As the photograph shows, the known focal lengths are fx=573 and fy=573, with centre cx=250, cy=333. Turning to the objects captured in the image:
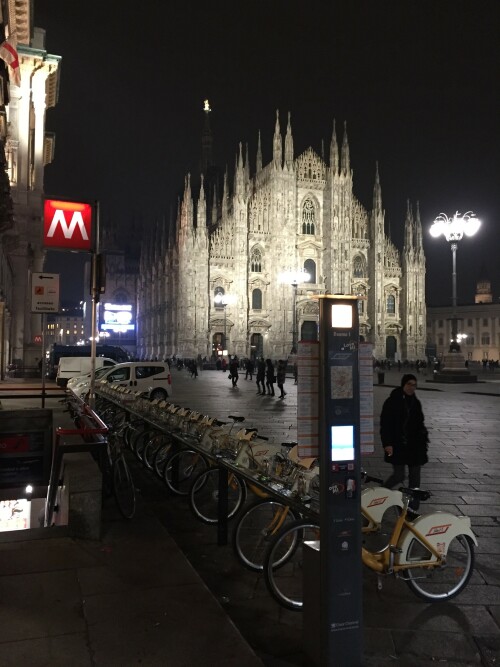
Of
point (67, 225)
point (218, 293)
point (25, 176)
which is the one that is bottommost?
point (67, 225)

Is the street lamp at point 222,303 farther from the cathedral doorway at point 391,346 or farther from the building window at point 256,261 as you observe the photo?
the cathedral doorway at point 391,346

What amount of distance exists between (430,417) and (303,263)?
50576mm

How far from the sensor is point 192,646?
3652mm

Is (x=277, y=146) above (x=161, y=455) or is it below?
above

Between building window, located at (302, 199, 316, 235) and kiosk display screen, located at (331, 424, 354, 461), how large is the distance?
6508 cm

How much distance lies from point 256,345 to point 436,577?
5983cm

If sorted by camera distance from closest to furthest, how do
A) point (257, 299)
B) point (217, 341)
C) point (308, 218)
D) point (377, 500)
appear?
point (377, 500), point (217, 341), point (257, 299), point (308, 218)

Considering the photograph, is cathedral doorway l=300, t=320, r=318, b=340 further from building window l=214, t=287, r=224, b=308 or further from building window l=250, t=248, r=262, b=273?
building window l=214, t=287, r=224, b=308

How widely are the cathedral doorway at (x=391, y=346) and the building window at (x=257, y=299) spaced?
16812mm

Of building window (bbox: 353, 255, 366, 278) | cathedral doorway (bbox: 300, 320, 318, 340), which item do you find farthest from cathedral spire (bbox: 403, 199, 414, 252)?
cathedral doorway (bbox: 300, 320, 318, 340)

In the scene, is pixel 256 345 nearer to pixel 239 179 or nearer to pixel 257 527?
pixel 239 179

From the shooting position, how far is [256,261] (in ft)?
212

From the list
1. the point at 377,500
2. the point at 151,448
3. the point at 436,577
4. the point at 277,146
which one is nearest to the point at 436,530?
the point at 377,500

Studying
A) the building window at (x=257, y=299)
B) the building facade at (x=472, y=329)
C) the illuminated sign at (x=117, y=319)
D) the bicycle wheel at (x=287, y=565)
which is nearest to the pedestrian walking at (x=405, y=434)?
the bicycle wheel at (x=287, y=565)
